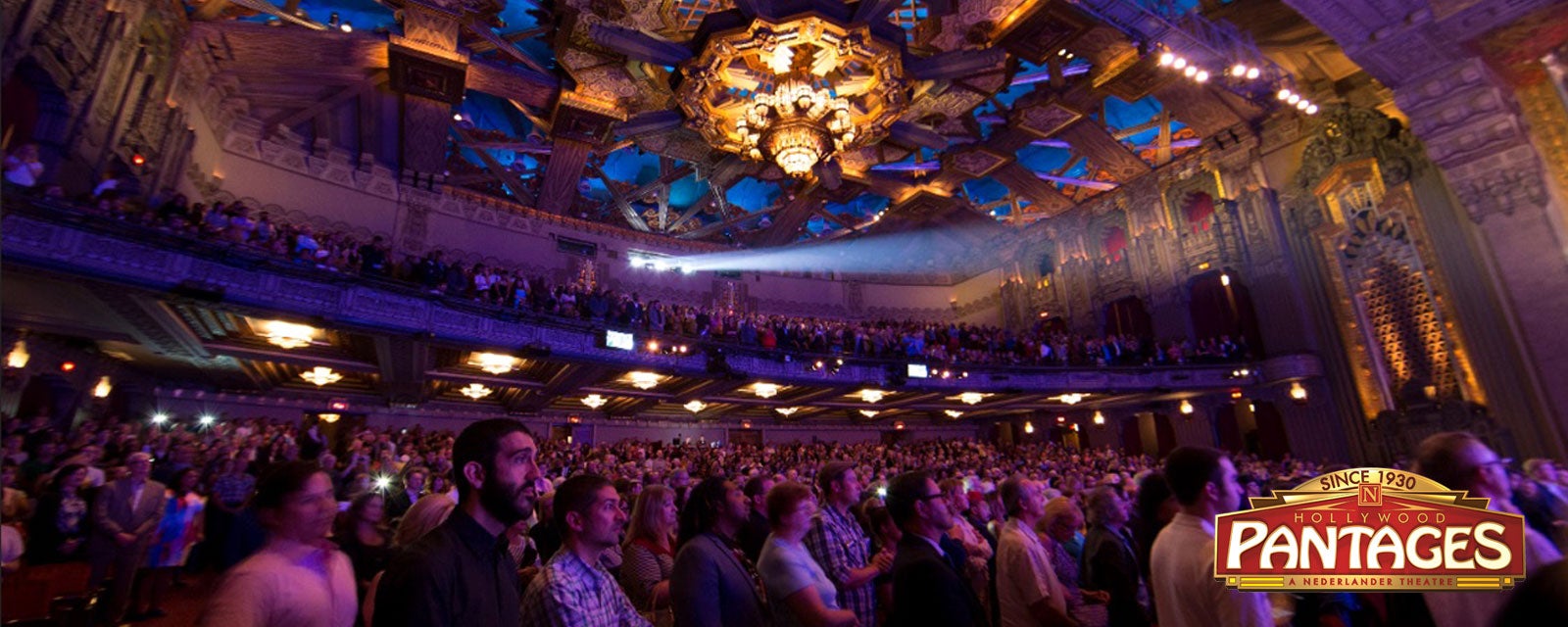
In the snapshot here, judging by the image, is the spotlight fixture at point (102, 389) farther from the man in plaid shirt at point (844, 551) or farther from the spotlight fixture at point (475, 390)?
the man in plaid shirt at point (844, 551)

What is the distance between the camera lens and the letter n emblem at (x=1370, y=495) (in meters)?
2.15

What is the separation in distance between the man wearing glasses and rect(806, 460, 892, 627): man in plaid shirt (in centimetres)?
218

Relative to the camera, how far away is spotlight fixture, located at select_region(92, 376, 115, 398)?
11.4 meters

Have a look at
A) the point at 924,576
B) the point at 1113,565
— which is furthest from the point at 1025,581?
the point at 924,576

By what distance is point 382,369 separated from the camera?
13203mm

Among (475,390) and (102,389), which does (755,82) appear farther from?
(102,389)

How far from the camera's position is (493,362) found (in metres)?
13.2

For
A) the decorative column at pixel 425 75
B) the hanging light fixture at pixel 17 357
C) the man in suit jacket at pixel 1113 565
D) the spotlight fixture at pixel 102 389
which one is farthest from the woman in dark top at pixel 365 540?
the decorative column at pixel 425 75

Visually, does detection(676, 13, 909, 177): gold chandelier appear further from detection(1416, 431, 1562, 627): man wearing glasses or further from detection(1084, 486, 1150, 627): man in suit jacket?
detection(1416, 431, 1562, 627): man wearing glasses

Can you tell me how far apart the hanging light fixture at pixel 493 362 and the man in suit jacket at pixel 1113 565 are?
37.8 feet

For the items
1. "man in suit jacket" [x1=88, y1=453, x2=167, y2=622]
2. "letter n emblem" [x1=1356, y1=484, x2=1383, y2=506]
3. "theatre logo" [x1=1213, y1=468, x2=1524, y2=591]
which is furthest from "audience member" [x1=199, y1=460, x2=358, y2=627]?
"man in suit jacket" [x1=88, y1=453, x2=167, y2=622]

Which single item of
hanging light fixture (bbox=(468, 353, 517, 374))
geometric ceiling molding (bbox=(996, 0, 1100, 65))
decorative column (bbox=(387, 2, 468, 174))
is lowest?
hanging light fixture (bbox=(468, 353, 517, 374))

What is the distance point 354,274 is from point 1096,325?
21420 millimetres

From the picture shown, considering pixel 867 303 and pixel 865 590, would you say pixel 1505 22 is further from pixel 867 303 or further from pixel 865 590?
pixel 867 303
